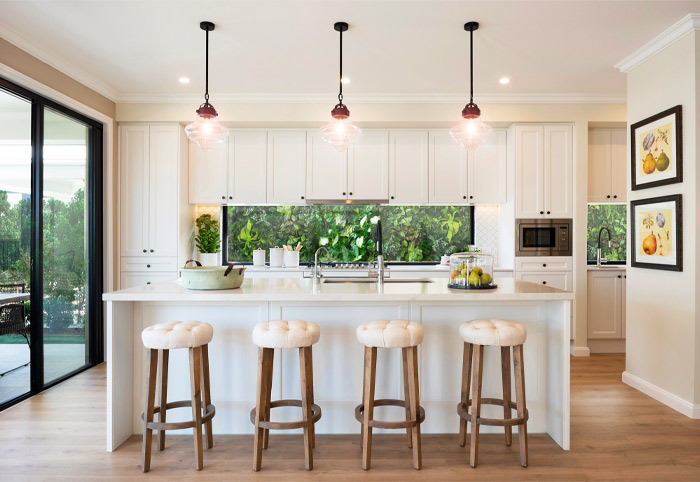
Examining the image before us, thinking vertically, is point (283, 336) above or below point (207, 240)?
below

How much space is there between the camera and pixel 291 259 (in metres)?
5.12

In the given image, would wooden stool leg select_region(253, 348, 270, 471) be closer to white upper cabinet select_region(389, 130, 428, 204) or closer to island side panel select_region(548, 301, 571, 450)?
island side panel select_region(548, 301, 571, 450)

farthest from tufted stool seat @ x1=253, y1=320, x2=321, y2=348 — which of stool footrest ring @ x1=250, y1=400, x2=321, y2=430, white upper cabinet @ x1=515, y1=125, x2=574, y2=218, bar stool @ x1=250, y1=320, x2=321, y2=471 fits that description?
white upper cabinet @ x1=515, y1=125, x2=574, y2=218

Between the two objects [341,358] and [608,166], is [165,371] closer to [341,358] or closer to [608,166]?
[341,358]

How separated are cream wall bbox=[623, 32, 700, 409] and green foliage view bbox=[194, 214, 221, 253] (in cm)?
412

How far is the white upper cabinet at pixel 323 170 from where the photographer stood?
5008 mm

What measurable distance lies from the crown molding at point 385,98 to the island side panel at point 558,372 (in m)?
2.69

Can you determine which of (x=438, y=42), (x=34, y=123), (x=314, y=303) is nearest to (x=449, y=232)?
(x=438, y=42)

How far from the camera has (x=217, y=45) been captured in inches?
139

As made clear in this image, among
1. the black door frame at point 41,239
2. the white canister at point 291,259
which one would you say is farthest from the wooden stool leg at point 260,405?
the white canister at point 291,259

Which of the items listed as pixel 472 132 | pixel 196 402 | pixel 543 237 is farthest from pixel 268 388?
pixel 543 237

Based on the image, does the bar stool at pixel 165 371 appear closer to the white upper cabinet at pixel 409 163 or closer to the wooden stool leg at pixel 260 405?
the wooden stool leg at pixel 260 405

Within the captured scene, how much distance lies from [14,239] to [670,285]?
4.95m

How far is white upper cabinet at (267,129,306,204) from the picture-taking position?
5.01 meters
